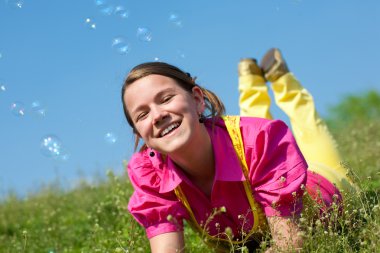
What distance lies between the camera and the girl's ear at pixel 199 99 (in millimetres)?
3416

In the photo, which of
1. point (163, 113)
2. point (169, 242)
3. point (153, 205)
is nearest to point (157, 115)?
point (163, 113)

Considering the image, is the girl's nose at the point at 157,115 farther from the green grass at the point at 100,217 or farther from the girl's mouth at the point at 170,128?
the green grass at the point at 100,217

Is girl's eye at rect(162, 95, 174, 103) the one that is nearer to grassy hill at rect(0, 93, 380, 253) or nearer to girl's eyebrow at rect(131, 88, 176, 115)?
girl's eyebrow at rect(131, 88, 176, 115)

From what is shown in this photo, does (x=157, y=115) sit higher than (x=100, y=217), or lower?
lower

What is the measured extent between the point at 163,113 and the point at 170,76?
0.27m

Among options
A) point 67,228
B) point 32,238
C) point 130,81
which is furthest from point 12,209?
point 130,81

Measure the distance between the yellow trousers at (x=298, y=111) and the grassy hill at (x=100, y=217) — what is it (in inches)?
9.8

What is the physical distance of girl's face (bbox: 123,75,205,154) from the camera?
3117 millimetres

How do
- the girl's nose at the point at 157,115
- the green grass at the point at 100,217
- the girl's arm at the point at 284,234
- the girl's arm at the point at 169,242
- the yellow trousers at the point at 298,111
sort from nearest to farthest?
the girl's arm at the point at 284,234 → the girl's nose at the point at 157,115 → the green grass at the point at 100,217 → the girl's arm at the point at 169,242 → the yellow trousers at the point at 298,111

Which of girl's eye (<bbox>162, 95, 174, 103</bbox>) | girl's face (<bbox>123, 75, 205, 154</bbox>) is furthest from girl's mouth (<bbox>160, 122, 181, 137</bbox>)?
girl's eye (<bbox>162, 95, 174, 103</bbox>)

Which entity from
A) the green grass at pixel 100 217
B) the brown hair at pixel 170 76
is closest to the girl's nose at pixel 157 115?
the brown hair at pixel 170 76

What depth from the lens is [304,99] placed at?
5359 millimetres

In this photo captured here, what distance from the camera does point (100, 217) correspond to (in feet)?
18.5

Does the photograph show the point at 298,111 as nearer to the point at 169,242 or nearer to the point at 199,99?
the point at 199,99
